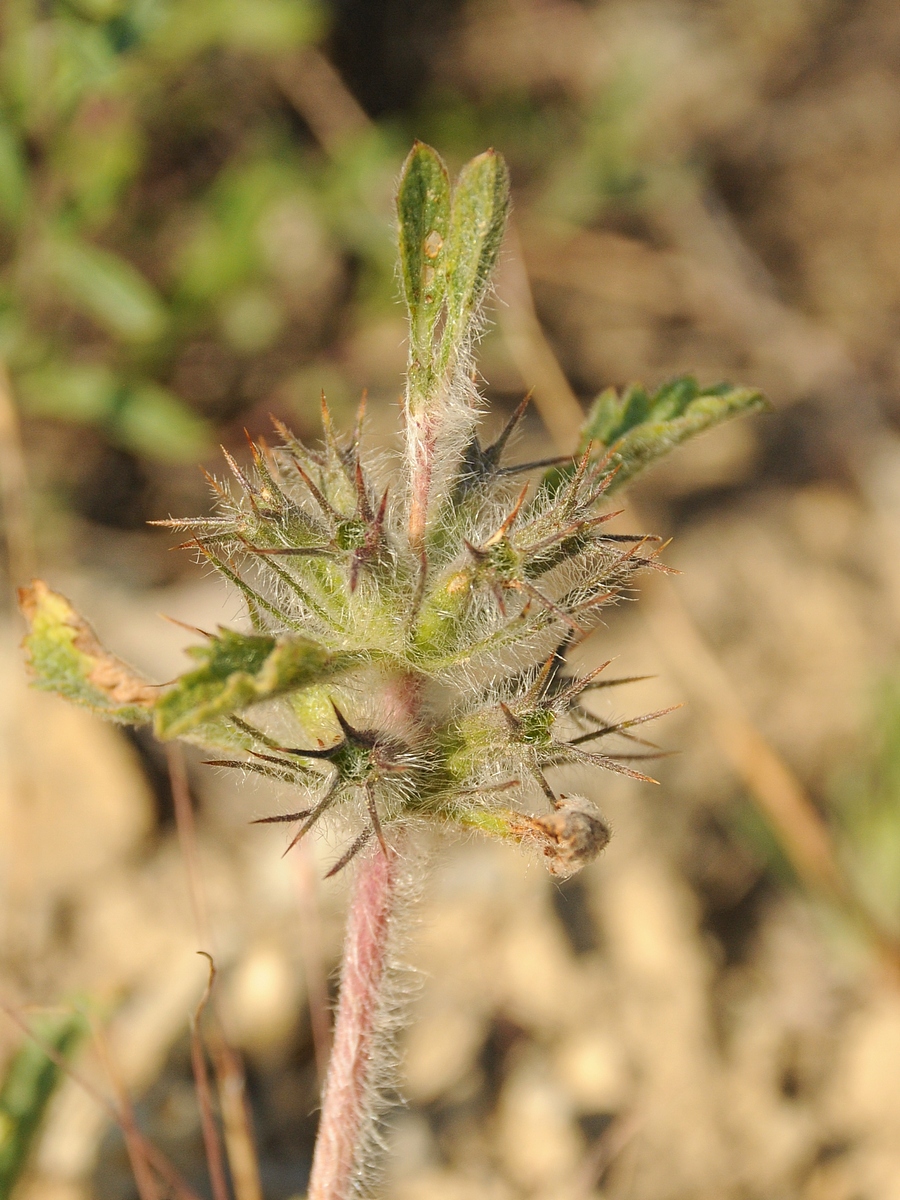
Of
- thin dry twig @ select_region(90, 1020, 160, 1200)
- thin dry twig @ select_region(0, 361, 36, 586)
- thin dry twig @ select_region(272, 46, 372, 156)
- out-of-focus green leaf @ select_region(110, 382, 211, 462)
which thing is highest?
thin dry twig @ select_region(272, 46, 372, 156)

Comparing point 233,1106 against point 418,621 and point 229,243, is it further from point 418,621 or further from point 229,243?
point 229,243

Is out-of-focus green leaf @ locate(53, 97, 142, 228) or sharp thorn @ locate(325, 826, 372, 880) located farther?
out-of-focus green leaf @ locate(53, 97, 142, 228)

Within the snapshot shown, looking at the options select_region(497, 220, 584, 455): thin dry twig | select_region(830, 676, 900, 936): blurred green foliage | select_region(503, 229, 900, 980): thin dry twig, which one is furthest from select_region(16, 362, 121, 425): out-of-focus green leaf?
select_region(830, 676, 900, 936): blurred green foliage

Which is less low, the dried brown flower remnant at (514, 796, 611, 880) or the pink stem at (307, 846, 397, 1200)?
the dried brown flower remnant at (514, 796, 611, 880)

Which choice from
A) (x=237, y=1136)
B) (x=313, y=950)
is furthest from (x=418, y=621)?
(x=313, y=950)

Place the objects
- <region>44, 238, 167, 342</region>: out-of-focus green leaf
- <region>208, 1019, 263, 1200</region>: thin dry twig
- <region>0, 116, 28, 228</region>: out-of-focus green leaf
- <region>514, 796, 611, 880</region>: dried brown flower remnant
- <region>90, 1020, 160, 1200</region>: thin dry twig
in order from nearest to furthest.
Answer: <region>514, 796, 611, 880</region>: dried brown flower remnant, <region>90, 1020, 160, 1200</region>: thin dry twig, <region>208, 1019, 263, 1200</region>: thin dry twig, <region>0, 116, 28, 228</region>: out-of-focus green leaf, <region>44, 238, 167, 342</region>: out-of-focus green leaf

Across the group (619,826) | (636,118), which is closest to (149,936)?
(619,826)

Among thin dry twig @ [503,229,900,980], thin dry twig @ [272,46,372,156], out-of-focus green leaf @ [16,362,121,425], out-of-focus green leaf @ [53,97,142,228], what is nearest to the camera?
thin dry twig @ [503,229,900,980]

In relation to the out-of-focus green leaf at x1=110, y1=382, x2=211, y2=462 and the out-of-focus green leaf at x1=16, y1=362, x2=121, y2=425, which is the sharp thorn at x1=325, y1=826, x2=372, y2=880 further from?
the out-of-focus green leaf at x1=16, y1=362, x2=121, y2=425

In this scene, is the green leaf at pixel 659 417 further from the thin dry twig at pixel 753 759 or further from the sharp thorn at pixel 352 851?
the thin dry twig at pixel 753 759
